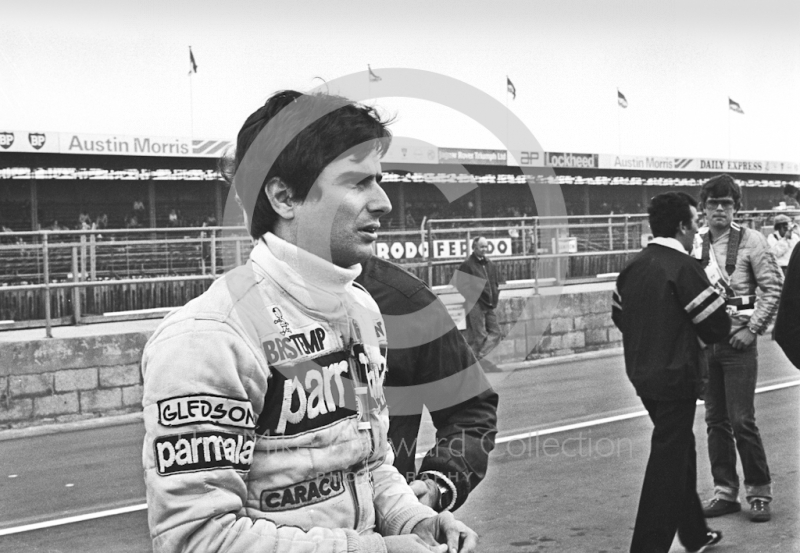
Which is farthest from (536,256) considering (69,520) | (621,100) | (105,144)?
(621,100)

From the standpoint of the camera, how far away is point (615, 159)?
34562 millimetres

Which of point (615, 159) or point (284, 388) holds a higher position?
point (615, 159)

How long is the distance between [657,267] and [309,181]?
11.2ft

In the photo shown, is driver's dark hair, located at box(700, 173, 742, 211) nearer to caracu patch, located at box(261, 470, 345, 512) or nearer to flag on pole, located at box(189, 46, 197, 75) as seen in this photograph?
caracu patch, located at box(261, 470, 345, 512)

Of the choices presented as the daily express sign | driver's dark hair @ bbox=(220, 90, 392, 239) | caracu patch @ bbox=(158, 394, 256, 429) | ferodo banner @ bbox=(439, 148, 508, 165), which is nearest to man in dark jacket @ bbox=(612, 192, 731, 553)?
driver's dark hair @ bbox=(220, 90, 392, 239)

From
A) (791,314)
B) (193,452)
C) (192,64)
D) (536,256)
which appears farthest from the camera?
(192,64)

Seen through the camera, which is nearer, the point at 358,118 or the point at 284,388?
the point at 284,388

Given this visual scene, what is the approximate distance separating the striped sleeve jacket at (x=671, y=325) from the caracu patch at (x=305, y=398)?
324 cm

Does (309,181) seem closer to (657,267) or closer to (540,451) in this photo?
(657,267)

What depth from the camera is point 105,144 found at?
75.8 feet

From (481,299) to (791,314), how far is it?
940cm

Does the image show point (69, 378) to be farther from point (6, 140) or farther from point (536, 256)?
point (6, 140)

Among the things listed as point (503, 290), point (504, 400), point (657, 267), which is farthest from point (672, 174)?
point (657, 267)

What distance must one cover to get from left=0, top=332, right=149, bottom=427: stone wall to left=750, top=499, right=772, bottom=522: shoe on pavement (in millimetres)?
6831
